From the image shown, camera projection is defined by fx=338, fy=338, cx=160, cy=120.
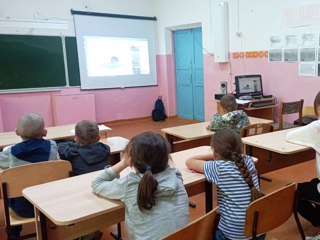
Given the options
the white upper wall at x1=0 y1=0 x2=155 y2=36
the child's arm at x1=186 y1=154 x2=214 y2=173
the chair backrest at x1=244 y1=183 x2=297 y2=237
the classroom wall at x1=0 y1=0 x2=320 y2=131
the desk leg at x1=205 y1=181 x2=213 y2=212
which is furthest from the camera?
the white upper wall at x1=0 y1=0 x2=155 y2=36

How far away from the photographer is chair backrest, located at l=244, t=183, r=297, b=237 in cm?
147

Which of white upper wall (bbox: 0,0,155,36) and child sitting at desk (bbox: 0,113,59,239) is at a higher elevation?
white upper wall (bbox: 0,0,155,36)

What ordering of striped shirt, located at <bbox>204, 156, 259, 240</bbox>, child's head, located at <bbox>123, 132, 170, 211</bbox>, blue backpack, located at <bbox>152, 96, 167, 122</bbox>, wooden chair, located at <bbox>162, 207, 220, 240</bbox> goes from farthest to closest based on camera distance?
blue backpack, located at <bbox>152, 96, 167, 122</bbox> → striped shirt, located at <bbox>204, 156, 259, 240</bbox> → child's head, located at <bbox>123, 132, 170, 211</bbox> → wooden chair, located at <bbox>162, 207, 220, 240</bbox>

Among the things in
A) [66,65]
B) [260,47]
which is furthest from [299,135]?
[66,65]

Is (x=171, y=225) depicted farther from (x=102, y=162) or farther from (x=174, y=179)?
(x=102, y=162)

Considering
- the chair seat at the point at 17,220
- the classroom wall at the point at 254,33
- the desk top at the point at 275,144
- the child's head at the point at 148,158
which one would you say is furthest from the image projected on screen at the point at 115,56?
the child's head at the point at 148,158

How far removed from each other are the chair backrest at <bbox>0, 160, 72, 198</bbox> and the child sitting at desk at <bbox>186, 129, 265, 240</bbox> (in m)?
0.89

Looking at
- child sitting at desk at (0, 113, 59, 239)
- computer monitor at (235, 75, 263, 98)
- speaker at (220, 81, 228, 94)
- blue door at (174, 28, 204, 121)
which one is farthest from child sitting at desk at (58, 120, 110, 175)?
blue door at (174, 28, 204, 121)

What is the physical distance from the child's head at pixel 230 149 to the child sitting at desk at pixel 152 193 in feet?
1.14

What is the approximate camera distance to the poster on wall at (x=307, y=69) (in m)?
4.82

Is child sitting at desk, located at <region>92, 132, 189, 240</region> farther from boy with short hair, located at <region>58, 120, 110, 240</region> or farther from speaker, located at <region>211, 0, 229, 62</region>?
speaker, located at <region>211, 0, 229, 62</region>

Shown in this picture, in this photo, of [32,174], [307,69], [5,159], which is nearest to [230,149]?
[32,174]

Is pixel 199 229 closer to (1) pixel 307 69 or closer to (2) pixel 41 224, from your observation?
(2) pixel 41 224

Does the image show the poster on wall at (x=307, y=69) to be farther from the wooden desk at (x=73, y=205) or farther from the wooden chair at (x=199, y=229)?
the wooden chair at (x=199, y=229)
